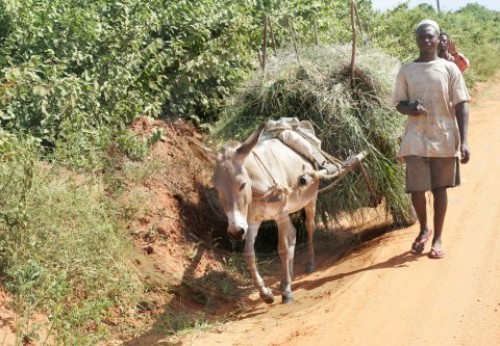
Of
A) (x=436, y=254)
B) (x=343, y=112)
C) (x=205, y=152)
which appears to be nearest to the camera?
(x=205, y=152)

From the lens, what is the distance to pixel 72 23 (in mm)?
7023

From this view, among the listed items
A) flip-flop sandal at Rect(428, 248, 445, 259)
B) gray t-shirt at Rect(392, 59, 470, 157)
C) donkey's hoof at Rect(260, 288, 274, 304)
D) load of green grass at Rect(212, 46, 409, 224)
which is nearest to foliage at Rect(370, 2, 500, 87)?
load of green grass at Rect(212, 46, 409, 224)

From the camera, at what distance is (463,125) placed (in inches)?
213

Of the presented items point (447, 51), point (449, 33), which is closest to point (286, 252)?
point (447, 51)

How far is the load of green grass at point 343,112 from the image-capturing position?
6340 mm

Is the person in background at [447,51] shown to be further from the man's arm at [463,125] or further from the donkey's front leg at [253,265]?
the donkey's front leg at [253,265]

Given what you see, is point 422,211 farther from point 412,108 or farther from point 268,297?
point 268,297

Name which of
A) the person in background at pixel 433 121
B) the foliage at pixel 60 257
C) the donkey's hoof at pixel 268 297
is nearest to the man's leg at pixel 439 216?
the person in background at pixel 433 121

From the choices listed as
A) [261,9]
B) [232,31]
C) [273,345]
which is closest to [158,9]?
[232,31]

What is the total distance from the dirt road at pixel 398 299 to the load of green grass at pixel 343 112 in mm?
563

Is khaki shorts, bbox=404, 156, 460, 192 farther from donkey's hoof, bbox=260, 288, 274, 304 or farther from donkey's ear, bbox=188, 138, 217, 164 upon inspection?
donkey's ear, bbox=188, 138, 217, 164

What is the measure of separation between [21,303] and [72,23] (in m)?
3.52

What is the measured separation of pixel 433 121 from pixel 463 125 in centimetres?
24

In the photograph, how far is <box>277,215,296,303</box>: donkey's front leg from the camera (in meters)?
5.59
